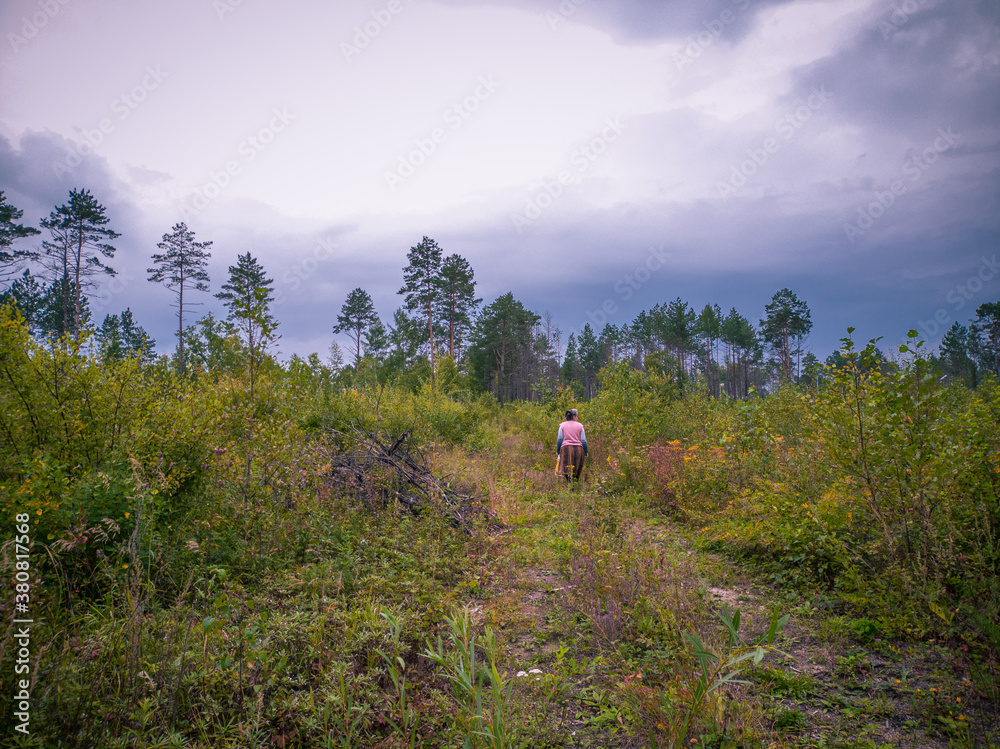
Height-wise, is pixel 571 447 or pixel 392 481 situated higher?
pixel 571 447

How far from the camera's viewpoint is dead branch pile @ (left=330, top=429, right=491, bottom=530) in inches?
273

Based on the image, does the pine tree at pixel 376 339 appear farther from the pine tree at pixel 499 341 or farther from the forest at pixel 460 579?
the forest at pixel 460 579

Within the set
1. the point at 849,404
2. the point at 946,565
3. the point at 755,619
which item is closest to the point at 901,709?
the point at 755,619

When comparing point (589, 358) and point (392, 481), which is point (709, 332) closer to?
point (589, 358)

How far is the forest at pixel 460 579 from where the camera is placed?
2.68m

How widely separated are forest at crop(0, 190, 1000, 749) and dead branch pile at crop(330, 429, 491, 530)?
5 cm

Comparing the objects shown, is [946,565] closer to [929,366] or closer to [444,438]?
[929,366]

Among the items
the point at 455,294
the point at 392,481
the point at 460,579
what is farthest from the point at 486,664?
the point at 455,294

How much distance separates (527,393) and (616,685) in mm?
55390

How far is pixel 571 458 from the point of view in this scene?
31.9ft

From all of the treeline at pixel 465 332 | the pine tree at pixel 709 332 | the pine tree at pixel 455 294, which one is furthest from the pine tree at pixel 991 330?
the pine tree at pixel 455 294

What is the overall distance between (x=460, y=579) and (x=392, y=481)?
269 centimetres

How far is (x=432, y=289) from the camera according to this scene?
38500mm

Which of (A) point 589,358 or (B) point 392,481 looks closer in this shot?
(B) point 392,481
